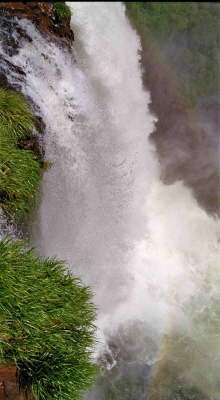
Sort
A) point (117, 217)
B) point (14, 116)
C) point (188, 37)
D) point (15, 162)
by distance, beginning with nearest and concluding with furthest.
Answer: point (15, 162)
point (14, 116)
point (117, 217)
point (188, 37)

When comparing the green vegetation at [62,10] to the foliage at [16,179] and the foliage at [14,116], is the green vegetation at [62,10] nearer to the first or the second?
the foliage at [14,116]

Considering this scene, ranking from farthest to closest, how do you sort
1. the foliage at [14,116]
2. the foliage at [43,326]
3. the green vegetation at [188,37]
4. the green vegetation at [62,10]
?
the green vegetation at [188,37], the green vegetation at [62,10], the foliage at [14,116], the foliage at [43,326]

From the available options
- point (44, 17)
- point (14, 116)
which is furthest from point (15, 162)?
point (44, 17)

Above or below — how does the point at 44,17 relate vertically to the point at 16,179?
above

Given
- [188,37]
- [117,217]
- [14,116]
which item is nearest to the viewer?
[14,116]

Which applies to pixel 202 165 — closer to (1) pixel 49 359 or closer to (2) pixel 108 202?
(2) pixel 108 202

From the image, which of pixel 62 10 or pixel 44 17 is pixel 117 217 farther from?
pixel 62 10

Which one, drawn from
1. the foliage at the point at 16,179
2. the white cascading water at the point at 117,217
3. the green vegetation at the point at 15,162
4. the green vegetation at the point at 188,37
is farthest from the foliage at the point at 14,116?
the green vegetation at the point at 188,37

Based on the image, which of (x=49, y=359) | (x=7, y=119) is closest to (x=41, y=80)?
(x=7, y=119)
